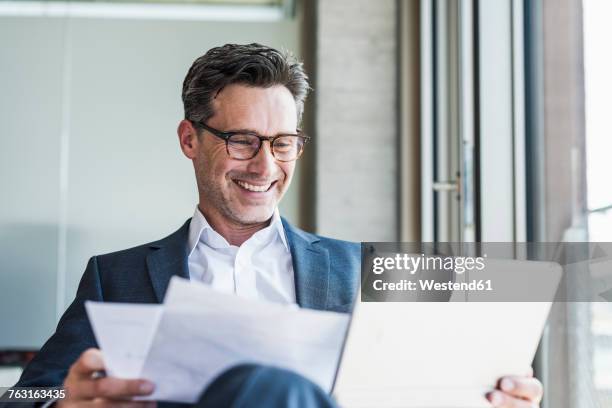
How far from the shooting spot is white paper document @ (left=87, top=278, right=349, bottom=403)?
101 centimetres

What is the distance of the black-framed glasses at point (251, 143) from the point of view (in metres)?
1.76

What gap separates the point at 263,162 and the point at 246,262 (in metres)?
0.25

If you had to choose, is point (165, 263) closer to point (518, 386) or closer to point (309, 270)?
point (309, 270)

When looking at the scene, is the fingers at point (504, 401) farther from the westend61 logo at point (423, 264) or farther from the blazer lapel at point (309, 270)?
the blazer lapel at point (309, 270)

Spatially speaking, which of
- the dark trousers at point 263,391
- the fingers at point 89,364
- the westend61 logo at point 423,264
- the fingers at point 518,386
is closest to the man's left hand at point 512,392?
the fingers at point 518,386

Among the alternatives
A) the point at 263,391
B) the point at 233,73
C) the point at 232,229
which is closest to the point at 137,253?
the point at 232,229

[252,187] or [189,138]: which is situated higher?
[189,138]

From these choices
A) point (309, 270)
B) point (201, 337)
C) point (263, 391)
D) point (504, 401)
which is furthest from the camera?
point (309, 270)

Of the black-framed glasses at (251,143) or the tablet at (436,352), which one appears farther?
the black-framed glasses at (251,143)

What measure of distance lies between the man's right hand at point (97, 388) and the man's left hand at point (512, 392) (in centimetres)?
57

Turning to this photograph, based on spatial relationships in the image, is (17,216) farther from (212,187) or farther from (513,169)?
(513,169)

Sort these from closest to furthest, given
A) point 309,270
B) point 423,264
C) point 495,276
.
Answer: point 495,276 < point 309,270 < point 423,264

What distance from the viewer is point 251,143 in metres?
1.77

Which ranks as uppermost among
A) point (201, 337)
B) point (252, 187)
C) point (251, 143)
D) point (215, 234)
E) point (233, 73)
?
point (233, 73)
